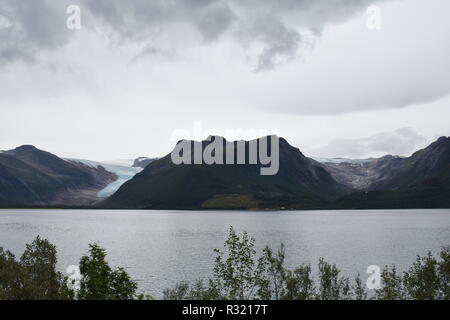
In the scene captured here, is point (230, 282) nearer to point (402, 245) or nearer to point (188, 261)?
point (188, 261)

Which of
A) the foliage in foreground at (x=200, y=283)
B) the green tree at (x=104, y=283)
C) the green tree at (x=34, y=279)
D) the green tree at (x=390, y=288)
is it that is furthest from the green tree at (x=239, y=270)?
the green tree at (x=34, y=279)

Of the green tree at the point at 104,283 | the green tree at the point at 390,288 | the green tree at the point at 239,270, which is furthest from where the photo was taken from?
the green tree at the point at 239,270

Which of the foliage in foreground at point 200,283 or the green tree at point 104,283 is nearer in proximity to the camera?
the green tree at point 104,283

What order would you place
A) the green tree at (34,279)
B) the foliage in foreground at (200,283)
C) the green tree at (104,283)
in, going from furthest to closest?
the green tree at (34,279) → the foliage in foreground at (200,283) → the green tree at (104,283)

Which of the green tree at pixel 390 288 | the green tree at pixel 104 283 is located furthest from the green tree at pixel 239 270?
the green tree at pixel 390 288

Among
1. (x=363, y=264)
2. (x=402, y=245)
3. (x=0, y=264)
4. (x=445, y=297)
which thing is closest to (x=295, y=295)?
(x=445, y=297)

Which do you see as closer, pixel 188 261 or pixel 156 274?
pixel 156 274

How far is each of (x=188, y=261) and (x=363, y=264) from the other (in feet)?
131

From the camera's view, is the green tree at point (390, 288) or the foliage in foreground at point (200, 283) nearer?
the green tree at point (390, 288)

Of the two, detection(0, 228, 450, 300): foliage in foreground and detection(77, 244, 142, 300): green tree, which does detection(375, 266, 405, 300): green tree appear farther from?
detection(77, 244, 142, 300): green tree

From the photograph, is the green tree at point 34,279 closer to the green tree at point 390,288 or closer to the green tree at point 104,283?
the green tree at point 104,283

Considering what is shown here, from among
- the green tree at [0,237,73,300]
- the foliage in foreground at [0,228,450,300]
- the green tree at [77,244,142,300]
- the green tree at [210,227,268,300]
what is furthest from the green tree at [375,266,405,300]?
the green tree at [0,237,73,300]

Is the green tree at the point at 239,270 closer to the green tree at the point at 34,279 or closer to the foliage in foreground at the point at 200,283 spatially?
the foliage in foreground at the point at 200,283
